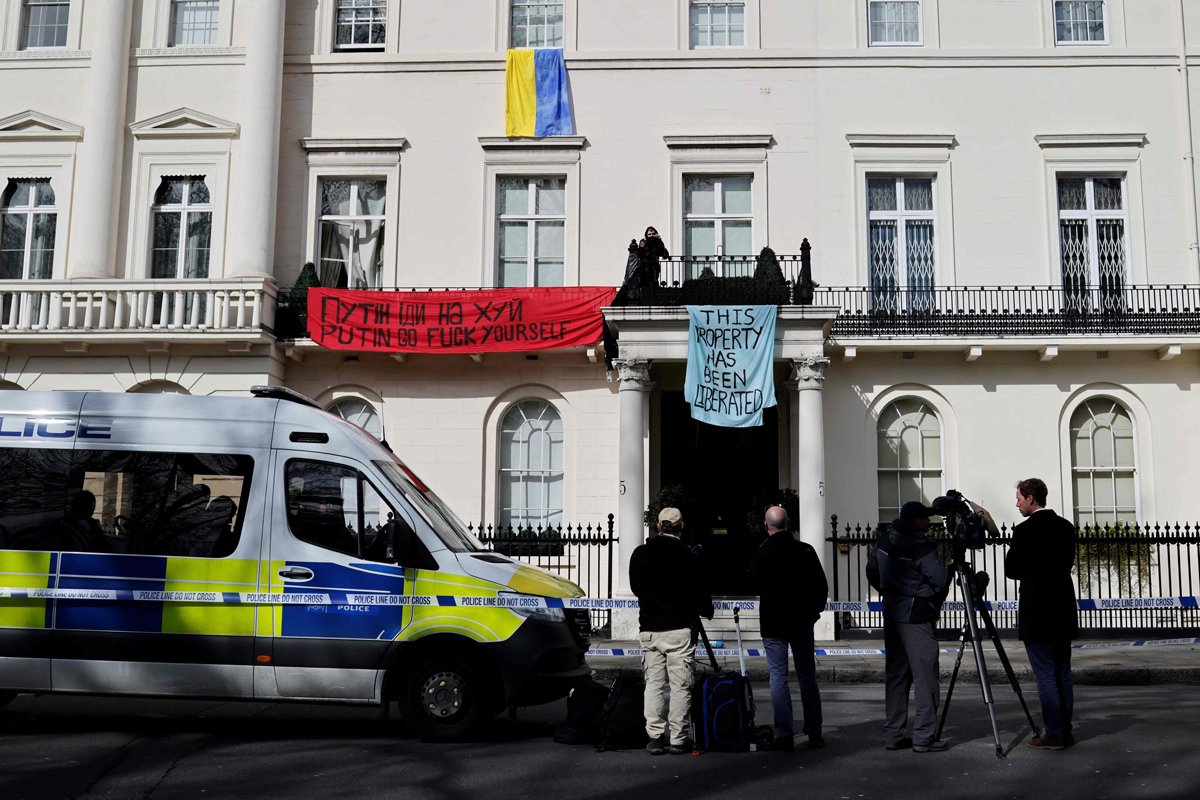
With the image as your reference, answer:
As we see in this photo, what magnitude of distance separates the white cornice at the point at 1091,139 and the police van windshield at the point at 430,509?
47.3 ft

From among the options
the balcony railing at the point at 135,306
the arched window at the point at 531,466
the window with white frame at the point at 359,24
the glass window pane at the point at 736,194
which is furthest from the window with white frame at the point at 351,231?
the glass window pane at the point at 736,194

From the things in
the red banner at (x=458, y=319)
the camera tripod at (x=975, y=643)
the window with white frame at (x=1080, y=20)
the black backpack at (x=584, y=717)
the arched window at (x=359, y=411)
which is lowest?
the black backpack at (x=584, y=717)

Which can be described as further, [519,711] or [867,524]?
[867,524]

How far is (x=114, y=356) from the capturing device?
62.3 feet

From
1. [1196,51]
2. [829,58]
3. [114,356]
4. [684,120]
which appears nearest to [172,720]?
[114,356]

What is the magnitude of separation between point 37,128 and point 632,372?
12.3 meters

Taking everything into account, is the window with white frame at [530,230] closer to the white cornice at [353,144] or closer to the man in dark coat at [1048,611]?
the white cornice at [353,144]

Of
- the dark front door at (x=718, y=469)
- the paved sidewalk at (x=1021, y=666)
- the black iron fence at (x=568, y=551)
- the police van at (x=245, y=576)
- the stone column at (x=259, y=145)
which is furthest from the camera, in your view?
the stone column at (x=259, y=145)

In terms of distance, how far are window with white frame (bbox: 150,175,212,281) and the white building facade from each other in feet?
0.19

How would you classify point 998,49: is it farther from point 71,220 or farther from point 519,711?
point 71,220

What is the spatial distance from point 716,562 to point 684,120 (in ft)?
26.3

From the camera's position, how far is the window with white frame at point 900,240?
1933 centimetres

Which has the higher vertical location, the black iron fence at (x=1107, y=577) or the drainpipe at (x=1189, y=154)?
the drainpipe at (x=1189, y=154)

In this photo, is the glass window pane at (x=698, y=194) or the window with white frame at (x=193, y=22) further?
the window with white frame at (x=193, y=22)
